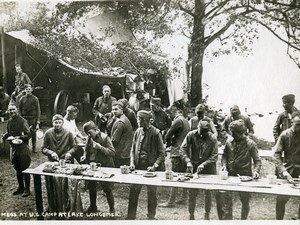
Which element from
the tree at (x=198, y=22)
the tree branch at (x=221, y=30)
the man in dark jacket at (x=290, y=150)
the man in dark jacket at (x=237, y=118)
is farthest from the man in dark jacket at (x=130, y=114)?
the man in dark jacket at (x=290, y=150)

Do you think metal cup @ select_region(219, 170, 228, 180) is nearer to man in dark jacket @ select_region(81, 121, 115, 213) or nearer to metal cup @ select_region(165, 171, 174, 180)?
metal cup @ select_region(165, 171, 174, 180)

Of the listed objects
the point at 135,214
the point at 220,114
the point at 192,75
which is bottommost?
the point at 135,214

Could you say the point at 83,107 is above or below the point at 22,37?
below

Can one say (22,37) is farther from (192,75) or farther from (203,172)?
(203,172)

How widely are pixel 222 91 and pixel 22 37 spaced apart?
77.5 inches

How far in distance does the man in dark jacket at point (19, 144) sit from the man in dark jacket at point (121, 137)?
0.81 metres

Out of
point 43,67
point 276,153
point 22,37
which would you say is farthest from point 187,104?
point 22,37

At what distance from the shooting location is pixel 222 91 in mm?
3852

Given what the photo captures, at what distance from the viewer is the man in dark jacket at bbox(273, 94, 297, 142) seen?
3.78m

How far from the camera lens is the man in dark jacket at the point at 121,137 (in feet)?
12.4

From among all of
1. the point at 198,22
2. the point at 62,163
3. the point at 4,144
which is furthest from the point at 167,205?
the point at 198,22

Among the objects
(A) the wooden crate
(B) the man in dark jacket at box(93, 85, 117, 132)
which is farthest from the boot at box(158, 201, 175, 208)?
(A) the wooden crate

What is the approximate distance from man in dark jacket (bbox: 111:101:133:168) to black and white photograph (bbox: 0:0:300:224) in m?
0.01

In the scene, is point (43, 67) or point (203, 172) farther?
point (43, 67)
